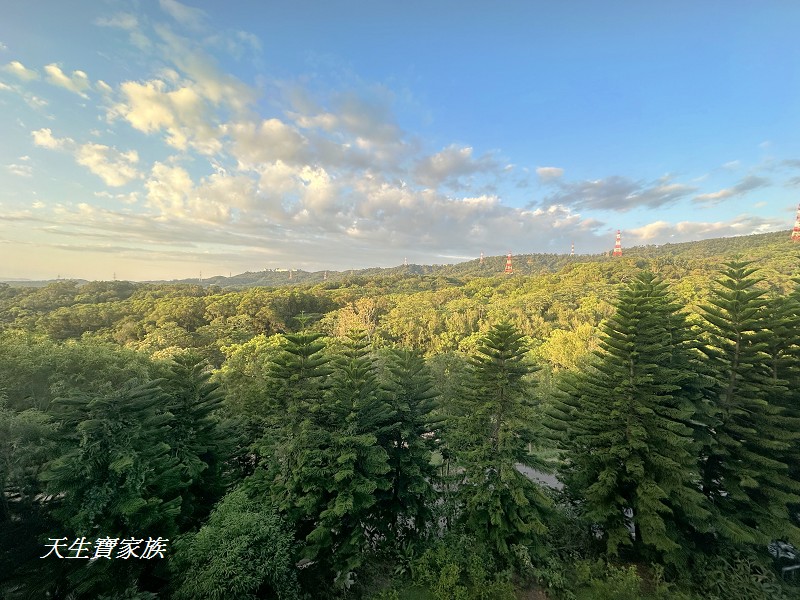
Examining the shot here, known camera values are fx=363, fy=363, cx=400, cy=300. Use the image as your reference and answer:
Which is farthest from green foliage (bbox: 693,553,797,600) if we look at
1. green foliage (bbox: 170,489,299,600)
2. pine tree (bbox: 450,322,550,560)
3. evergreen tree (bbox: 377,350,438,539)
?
green foliage (bbox: 170,489,299,600)

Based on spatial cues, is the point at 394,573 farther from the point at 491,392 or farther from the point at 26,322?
the point at 26,322

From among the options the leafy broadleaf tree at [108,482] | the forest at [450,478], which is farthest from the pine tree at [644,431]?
the leafy broadleaf tree at [108,482]

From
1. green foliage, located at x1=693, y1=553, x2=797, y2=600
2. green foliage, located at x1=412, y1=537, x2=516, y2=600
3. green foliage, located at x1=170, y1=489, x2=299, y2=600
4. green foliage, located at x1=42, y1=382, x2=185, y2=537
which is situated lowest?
green foliage, located at x1=693, y1=553, x2=797, y2=600

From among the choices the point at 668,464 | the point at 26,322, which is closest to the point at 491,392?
the point at 668,464

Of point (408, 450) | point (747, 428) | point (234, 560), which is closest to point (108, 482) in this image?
point (234, 560)

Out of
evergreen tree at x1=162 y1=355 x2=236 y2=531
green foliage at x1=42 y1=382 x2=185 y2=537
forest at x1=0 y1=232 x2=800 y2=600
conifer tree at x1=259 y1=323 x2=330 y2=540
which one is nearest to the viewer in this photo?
green foliage at x1=42 y1=382 x2=185 y2=537

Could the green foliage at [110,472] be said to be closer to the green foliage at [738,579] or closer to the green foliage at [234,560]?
the green foliage at [234,560]

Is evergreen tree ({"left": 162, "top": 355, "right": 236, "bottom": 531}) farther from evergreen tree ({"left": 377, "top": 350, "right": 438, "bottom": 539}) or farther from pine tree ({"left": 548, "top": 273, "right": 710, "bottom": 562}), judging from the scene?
pine tree ({"left": 548, "top": 273, "right": 710, "bottom": 562})
